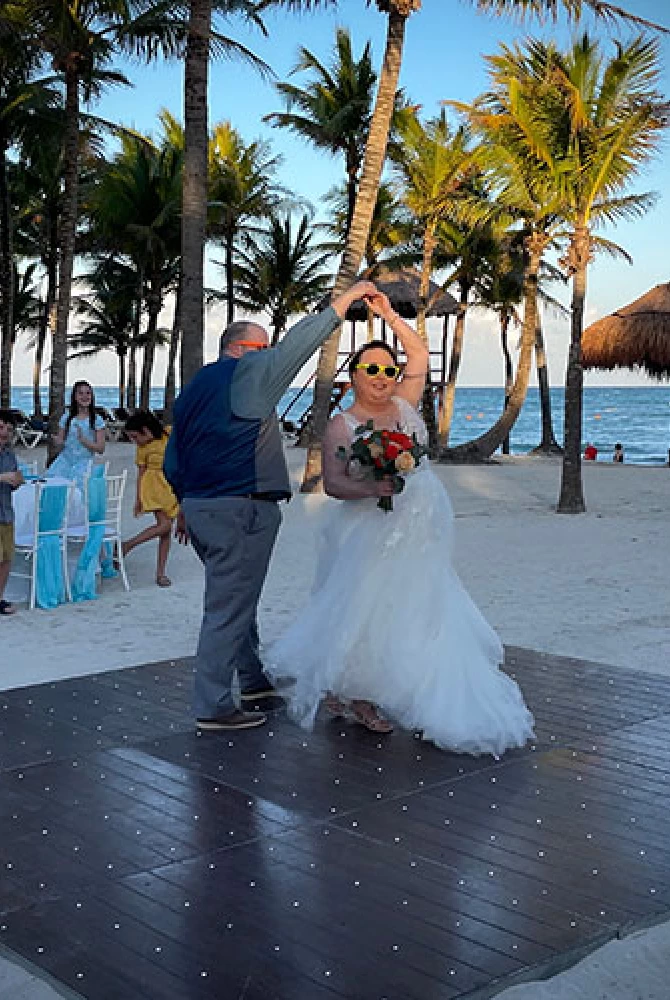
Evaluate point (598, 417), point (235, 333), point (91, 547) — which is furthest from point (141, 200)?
point (598, 417)

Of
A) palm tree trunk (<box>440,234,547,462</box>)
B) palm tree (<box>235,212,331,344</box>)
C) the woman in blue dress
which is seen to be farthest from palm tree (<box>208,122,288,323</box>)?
the woman in blue dress

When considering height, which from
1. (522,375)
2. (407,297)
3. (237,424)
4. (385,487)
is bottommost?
(385,487)

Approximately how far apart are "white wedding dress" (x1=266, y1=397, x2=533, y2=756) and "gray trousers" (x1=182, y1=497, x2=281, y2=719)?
339 mm

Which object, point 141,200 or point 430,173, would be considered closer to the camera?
point 430,173

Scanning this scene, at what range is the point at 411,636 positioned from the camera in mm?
5051

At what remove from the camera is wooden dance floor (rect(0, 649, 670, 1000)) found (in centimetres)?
313

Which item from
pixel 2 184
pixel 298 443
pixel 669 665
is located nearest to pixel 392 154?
pixel 298 443

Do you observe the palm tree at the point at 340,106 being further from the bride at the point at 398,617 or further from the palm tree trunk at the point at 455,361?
the bride at the point at 398,617

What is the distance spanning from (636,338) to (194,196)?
13.9 meters

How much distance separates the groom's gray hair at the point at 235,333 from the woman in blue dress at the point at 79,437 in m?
5.00

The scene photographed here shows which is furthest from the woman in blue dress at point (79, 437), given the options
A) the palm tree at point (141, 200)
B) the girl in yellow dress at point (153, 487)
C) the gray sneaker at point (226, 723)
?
the palm tree at point (141, 200)

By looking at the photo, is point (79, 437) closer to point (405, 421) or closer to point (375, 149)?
point (405, 421)

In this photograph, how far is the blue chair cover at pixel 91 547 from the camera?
29.6ft

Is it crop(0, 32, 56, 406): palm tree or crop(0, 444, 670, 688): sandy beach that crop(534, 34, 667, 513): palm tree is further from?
crop(0, 32, 56, 406): palm tree
